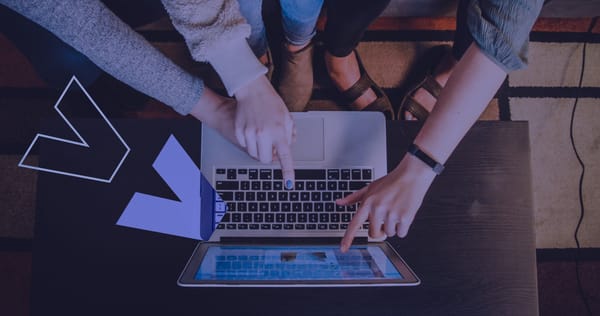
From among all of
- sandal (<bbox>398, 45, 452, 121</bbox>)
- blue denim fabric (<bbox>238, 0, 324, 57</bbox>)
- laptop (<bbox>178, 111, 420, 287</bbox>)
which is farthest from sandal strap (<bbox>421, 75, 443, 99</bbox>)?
laptop (<bbox>178, 111, 420, 287</bbox>)


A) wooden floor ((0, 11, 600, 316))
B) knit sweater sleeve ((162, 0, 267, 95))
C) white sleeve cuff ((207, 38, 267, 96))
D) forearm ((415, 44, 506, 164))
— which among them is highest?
knit sweater sleeve ((162, 0, 267, 95))

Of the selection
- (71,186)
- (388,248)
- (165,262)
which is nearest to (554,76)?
(388,248)

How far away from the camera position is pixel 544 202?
1327 millimetres

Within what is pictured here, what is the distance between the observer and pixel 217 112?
0.72 metres

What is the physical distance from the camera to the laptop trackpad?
777mm

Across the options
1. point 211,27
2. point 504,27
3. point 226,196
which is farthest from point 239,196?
point 504,27

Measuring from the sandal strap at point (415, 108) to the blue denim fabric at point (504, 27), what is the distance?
582 millimetres

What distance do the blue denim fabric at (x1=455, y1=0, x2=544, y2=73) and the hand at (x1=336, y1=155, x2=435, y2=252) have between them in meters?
0.23

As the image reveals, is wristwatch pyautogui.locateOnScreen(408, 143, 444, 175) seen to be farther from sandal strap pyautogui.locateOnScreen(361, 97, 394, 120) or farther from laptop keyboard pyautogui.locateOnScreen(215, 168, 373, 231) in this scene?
sandal strap pyautogui.locateOnScreen(361, 97, 394, 120)

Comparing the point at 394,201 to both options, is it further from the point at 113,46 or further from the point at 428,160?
the point at 113,46

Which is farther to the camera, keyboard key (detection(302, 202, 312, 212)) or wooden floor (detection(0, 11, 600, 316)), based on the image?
wooden floor (detection(0, 11, 600, 316))

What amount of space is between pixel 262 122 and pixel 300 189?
18 cm

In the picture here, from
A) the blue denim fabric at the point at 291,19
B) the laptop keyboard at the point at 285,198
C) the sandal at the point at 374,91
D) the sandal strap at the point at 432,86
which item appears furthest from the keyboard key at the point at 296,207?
the sandal strap at the point at 432,86

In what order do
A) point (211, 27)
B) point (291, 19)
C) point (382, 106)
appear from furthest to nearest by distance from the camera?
point (382, 106) → point (291, 19) → point (211, 27)
